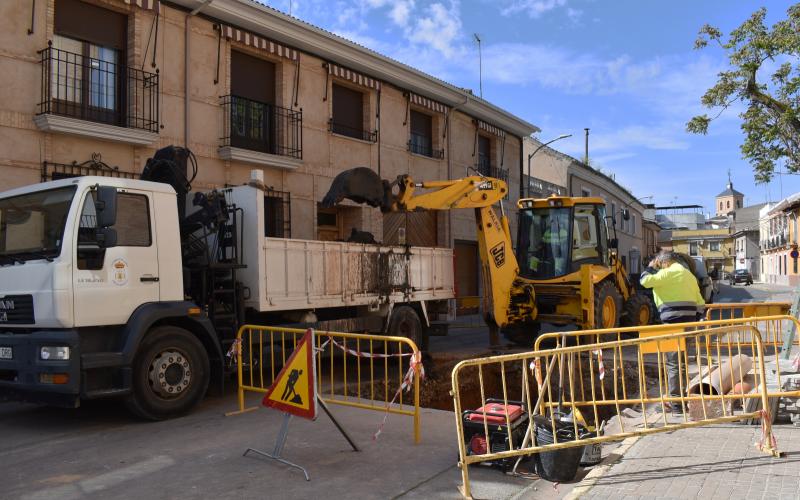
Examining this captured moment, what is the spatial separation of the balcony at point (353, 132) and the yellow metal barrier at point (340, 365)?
7512 millimetres

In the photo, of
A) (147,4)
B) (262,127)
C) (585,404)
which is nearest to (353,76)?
(262,127)

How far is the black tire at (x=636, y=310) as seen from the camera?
536 inches

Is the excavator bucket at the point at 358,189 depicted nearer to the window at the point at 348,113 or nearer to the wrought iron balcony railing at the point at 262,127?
the wrought iron balcony railing at the point at 262,127

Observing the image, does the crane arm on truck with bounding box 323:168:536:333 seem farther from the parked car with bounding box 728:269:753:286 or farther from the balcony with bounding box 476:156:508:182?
the parked car with bounding box 728:269:753:286

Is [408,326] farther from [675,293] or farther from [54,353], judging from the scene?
[54,353]

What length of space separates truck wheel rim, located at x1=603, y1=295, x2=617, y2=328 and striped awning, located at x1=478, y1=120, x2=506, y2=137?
36.8 feet

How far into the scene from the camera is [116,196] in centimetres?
658

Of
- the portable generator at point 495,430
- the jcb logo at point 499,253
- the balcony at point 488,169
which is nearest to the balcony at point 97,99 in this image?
the jcb logo at point 499,253

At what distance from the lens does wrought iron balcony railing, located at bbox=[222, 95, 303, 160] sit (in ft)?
44.5

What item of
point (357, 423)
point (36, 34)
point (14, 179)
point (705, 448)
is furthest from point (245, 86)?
point (705, 448)

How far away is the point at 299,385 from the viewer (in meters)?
5.41

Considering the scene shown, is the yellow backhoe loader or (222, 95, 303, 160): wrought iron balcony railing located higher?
(222, 95, 303, 160): wrought iron balcony railing

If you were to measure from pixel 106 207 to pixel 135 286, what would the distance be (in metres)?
0.97

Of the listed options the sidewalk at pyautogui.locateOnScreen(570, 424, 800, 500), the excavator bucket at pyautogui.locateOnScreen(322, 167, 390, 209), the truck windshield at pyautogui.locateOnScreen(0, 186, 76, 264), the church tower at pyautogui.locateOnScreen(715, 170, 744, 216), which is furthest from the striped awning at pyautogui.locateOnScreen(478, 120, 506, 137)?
the church tower at pyautogui.locateOnScreen(715, 170, 744, 216)
